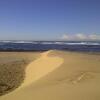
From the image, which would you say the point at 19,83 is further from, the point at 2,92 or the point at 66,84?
the point at 66,84

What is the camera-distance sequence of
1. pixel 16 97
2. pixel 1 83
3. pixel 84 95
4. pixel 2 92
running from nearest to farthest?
pixel 84 95 → pixel 16 97 → pixel 2 92 → pixel 1 83

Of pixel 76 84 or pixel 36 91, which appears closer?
pixel 36 91

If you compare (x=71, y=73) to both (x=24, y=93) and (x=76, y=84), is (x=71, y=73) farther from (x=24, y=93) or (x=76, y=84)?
(x=24, y=93)

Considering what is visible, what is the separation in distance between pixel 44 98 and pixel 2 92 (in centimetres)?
296

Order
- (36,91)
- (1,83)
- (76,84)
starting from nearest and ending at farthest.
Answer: (36,91), (76,84), (1,83)

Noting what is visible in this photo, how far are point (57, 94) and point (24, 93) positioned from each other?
1104mm

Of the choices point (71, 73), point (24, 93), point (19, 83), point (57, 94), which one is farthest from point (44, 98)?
point (19, 83)

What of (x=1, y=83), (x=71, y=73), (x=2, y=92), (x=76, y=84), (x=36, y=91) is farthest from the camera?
(x=1, y=83)

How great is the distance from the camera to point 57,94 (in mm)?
6129

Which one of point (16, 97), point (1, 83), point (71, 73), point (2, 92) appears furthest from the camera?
point (1, 83)

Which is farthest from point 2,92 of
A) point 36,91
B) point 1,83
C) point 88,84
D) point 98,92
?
point 98,92

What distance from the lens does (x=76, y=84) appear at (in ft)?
23.4

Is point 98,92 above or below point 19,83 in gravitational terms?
above

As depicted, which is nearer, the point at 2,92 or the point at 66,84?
the point at 66,84
